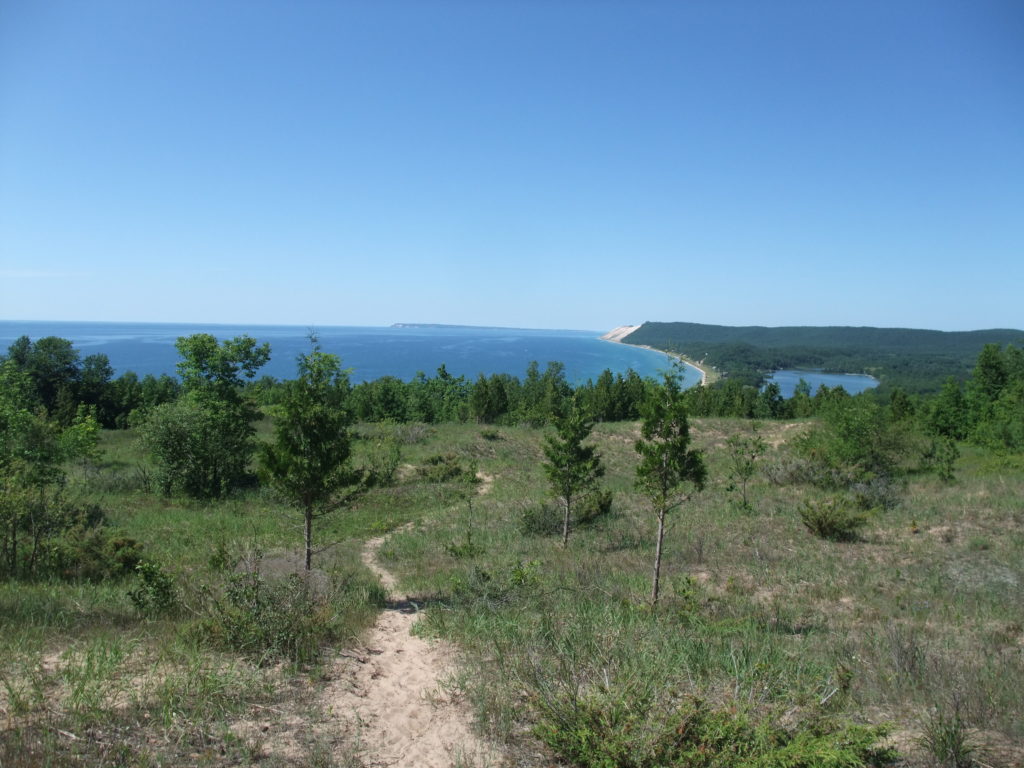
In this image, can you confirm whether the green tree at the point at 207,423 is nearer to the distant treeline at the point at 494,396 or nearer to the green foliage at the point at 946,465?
the distant treeline at the point at 494,396

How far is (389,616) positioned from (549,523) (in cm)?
938

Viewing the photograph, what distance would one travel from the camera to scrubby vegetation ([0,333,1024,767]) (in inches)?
188

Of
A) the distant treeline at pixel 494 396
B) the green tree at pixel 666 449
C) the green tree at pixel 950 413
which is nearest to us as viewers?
the green tree at pixel 666 449

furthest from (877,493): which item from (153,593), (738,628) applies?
(153,593)

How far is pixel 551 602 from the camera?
9.64m

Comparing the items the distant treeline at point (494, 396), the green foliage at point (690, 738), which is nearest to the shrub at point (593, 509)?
the green foliage at point (690, 738)

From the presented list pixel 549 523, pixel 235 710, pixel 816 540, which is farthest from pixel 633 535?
pixel 235 710

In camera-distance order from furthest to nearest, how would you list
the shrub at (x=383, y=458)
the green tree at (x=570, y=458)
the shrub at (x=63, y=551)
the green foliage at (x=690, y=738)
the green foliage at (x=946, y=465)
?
the shrub at (x=383, y=458) → the green foliage at (x=946, y=465) → the green tree at (x=570, y=458) → the shrub at (x=63, y=551) → the green foliage at (x=690, y=738)

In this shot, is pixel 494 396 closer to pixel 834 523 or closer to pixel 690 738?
pixel 834 523

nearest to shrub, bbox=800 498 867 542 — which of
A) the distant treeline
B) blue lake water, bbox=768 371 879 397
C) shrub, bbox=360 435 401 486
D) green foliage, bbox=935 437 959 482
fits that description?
green foliage, bbox=935 437 959 482

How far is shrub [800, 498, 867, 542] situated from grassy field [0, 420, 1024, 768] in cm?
40

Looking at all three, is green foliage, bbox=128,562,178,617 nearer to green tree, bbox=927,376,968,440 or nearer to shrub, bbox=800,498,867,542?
shrub, bbox=800,498,867,542

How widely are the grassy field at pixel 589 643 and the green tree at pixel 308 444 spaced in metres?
1.63

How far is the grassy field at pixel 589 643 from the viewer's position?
4.73 meters
